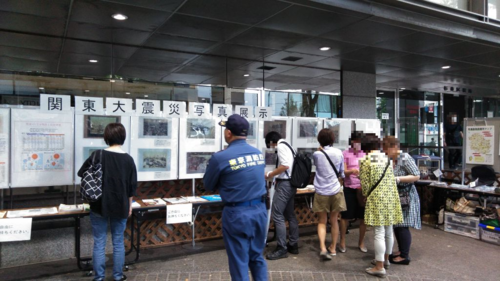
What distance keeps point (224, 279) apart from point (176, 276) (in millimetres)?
616

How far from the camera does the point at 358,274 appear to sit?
4.35 metres

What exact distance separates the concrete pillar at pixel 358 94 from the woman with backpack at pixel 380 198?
4.05 meters

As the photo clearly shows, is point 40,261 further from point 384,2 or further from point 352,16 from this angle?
point 384,2

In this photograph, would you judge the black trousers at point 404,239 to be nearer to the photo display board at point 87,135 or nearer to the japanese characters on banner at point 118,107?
the japanese characters on banner at point 118,107

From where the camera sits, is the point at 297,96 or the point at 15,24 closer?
the point at 15,24

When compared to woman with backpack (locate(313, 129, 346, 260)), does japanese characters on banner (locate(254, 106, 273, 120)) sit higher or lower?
higher

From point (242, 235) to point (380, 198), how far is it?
6.63 feet

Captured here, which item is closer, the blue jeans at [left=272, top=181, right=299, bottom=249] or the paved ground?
the paved ground

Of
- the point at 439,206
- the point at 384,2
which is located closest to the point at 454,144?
the point at 439,206

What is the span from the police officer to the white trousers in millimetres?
1789

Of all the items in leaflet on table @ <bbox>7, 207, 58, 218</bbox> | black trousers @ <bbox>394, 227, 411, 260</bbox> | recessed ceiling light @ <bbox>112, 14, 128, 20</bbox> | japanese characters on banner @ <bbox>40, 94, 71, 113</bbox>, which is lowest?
black trousers @ <bbox>394, 227, 411, 260</bbox>

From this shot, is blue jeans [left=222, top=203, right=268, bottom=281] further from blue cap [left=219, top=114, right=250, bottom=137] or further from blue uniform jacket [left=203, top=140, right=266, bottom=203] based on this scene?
blue cap [left=219, top=114, right=250, bottom=137]

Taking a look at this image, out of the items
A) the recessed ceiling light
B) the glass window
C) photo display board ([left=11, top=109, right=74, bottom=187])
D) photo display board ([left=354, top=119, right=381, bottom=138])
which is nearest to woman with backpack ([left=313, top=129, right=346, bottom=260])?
photo display board ([left=354, top=119, right=381, bottom=138])

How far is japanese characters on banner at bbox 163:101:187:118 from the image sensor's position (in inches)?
199
